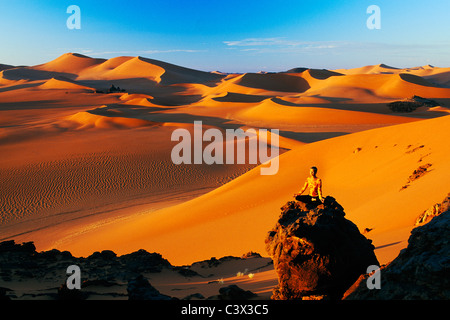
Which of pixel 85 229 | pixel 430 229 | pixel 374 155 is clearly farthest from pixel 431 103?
pixel 430 229

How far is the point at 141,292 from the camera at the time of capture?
360 cm

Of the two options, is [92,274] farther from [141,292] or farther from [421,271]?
[421,271]

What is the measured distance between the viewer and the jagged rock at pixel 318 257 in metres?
3.48

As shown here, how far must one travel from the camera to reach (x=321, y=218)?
363 centimetres

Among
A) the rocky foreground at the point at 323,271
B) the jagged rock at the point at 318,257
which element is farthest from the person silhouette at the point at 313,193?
the jagged rock at the point at 318,257

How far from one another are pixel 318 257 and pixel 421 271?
3.50 ft

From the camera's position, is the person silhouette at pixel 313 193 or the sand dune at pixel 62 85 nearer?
the person silhouette at pixel 313 193

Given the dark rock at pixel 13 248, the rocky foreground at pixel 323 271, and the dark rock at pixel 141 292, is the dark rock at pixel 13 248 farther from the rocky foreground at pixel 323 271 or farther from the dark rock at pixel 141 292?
the dark rock at pixel 141 292

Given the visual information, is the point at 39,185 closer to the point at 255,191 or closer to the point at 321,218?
the point at 255,191

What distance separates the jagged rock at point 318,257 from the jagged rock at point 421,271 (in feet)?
1.85

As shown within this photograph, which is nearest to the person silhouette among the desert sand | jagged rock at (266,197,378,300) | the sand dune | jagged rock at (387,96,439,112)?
jagged rock at (266,197,378,300)

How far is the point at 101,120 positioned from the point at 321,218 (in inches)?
1264

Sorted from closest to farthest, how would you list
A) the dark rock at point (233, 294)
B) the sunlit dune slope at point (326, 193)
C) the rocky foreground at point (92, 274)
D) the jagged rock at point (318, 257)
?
the jagged rock at point (318, 257) → the dark rock at point (233, 294) → the rocky foreground at point (92, 274) → the sunlit dune slope at point (326, 193)

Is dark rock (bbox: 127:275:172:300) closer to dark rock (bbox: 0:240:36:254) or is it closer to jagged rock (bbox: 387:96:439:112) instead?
dark rock (bbox: 0:240:36:254)
